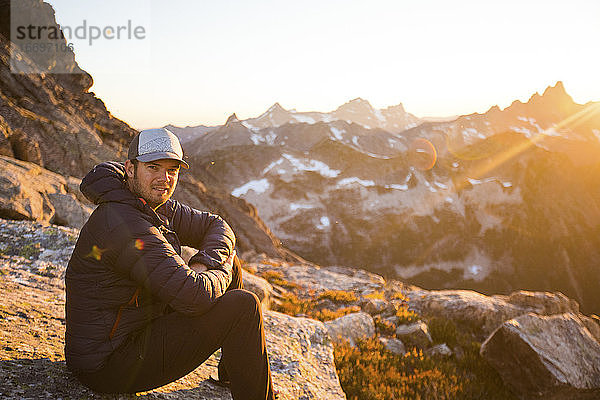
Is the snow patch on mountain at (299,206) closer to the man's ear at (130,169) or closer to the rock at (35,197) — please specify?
the rock at (35,197)

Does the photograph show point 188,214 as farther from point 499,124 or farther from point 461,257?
point 499,124

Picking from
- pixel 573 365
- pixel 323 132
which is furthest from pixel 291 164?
pixel 573 365

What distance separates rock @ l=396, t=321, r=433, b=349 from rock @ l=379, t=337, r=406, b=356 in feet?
1.15

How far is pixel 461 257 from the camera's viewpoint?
9031cm

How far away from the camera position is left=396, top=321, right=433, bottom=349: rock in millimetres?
8484

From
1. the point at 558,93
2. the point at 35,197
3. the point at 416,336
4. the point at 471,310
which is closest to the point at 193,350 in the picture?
the point at 416,336

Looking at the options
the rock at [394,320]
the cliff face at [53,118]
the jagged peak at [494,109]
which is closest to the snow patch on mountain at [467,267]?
the cliff face at [53,118]

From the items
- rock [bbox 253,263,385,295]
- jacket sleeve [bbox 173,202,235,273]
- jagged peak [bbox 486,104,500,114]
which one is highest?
jagged peak [bbox 486,104,500,114]

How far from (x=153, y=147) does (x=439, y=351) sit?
8.20m

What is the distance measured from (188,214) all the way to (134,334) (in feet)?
4.53

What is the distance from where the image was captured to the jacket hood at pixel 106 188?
96.7 inches

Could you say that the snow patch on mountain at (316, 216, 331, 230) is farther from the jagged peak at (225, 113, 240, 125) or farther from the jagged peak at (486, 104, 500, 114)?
the jagged peak at (486, 104, 500, 114)

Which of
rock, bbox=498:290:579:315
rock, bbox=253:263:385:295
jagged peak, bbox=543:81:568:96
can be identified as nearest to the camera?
rock, bbox=498:290:579:315

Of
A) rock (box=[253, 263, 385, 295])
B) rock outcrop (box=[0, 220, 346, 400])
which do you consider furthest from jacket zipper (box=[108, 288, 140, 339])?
rock (box=[253, 263, 385, 295])
